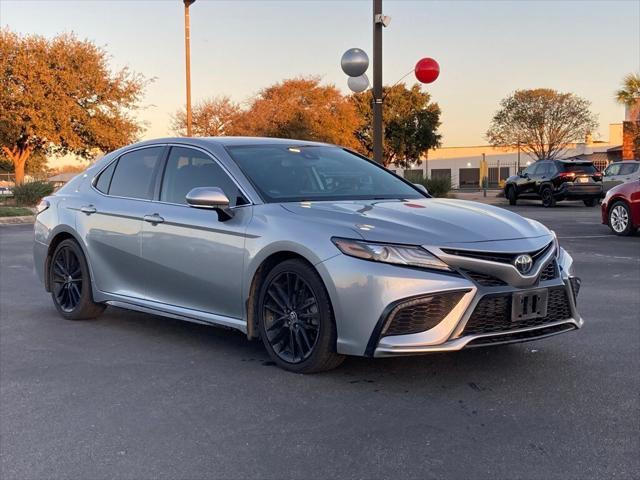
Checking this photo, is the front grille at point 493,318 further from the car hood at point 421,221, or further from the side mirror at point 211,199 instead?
the side mirror at point 211,199

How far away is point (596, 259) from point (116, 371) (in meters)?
7.80

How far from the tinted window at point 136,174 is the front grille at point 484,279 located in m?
2.73

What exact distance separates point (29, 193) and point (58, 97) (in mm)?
7319

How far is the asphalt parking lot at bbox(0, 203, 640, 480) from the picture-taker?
3.21 meters

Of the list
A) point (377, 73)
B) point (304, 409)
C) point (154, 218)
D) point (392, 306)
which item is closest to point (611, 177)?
point (377, 73)

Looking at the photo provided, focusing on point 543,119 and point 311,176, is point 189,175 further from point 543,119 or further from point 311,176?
point 543,119

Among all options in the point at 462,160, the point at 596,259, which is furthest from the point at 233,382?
the point at 462,160

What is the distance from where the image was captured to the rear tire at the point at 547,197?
82.8ft

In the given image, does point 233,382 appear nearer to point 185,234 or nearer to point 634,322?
point 185,234

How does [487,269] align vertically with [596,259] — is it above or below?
above

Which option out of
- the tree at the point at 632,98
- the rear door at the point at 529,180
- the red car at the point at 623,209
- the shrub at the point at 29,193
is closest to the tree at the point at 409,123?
the tree at the point at 632,98

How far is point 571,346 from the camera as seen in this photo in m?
5.24

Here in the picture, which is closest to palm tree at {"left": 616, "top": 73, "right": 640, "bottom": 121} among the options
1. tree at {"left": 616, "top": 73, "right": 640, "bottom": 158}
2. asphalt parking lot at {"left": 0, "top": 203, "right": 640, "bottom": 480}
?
tree at {"left": 616, "top": 73, "right": 640, "bottom": 158}

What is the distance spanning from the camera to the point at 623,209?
13867 mm
